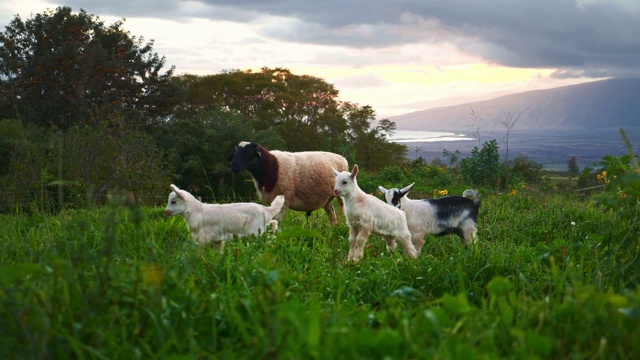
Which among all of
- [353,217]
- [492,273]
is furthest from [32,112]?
[492,273]

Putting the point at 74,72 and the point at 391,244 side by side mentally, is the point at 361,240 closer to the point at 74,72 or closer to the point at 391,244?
the point at 391,244

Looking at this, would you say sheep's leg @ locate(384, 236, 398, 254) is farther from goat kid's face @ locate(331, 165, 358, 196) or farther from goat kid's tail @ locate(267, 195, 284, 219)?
goat kid's tail @ locate(267, 195, 284, 219)

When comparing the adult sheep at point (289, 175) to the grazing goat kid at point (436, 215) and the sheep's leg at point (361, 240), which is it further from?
the sheep's leg at point (361, 240)

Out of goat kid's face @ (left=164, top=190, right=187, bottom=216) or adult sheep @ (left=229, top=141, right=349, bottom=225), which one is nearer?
goat kid's face @ (left=164, top=190, right=187, bottom=216)

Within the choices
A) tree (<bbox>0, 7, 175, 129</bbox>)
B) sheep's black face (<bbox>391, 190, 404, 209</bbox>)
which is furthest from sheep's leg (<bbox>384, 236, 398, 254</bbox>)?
tree (<bbox>0, 7, 175, 129</bbox>)

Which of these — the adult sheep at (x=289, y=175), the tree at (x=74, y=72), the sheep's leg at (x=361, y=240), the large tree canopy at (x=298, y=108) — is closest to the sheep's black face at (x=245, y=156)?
the adult sheep at (x=289, y=175)

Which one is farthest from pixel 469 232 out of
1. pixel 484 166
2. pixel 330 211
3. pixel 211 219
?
pixel 484 166

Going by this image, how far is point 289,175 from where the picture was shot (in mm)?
11180

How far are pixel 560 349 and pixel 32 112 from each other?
111ft

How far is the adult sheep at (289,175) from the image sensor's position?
10.9 m

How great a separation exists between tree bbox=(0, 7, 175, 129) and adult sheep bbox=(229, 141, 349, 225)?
22.1m

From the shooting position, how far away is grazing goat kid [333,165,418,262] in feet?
24.5

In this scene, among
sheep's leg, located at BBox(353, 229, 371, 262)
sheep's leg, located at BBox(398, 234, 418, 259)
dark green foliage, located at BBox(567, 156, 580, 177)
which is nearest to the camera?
sheep's leg, located at BBox(353, 229, 371, 262)

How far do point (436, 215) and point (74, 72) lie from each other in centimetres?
3020
